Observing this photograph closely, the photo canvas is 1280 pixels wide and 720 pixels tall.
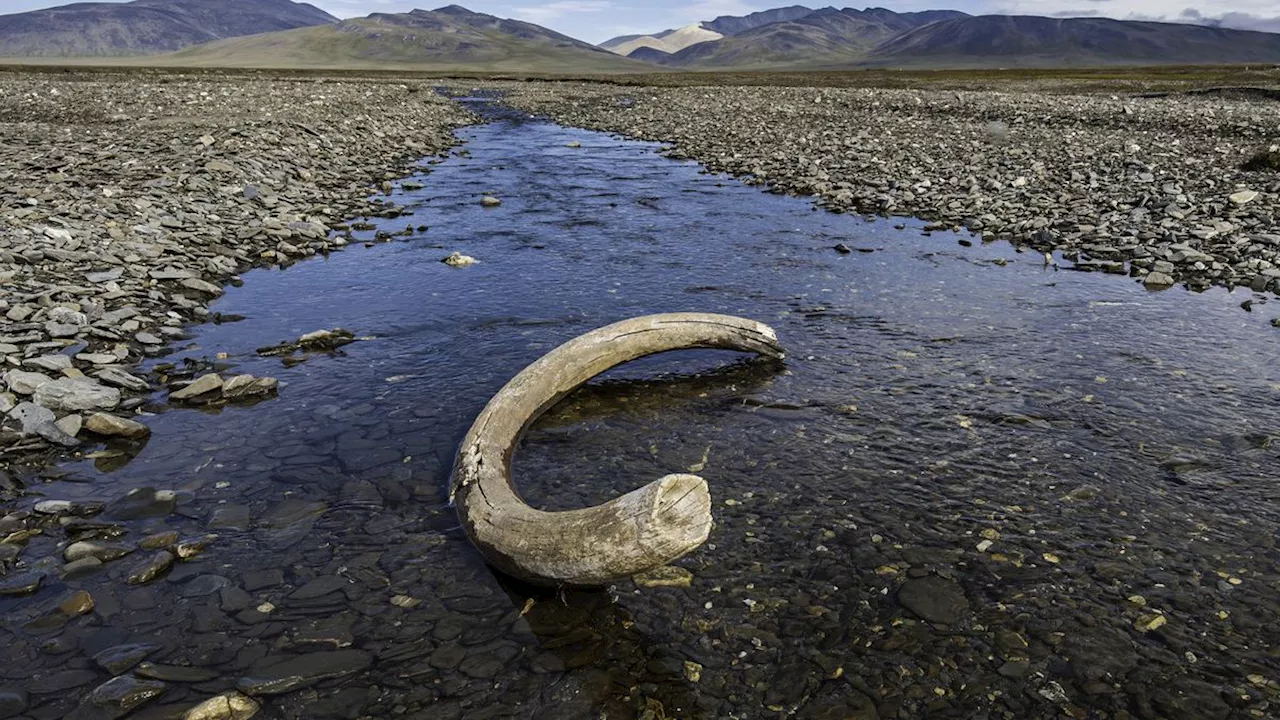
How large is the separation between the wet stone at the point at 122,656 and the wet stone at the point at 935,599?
5.00 metres

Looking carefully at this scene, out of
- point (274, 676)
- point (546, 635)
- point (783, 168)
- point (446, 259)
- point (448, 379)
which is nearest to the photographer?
point (274, 676)

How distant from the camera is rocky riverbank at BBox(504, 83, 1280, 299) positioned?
14469 millimetres

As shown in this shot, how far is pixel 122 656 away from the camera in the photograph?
15.7 feet

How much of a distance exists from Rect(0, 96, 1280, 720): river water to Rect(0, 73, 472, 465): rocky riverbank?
2.60 ft

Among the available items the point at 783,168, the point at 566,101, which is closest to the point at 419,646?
the point at 783,168

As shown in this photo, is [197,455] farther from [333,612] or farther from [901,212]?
[901,212]

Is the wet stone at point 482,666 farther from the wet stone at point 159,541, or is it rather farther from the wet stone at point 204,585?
the wet stone at point 159,541

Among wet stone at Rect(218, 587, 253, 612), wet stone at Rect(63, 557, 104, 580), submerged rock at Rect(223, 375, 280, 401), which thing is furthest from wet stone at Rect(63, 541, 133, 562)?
submerged rock at Rect(223, 375, 280, 401)

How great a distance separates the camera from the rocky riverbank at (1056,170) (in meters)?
14.5

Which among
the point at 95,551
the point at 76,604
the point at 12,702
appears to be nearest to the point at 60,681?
the point at 12,702

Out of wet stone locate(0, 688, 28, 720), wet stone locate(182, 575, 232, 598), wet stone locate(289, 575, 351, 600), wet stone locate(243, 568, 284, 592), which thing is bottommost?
wet stone locate(289, 575, 351, 600)

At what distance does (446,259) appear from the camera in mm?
14922

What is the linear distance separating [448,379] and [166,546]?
154 inches

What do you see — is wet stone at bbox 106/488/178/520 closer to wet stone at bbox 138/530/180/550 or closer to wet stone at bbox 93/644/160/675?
wet stone at bbox 138/530/180/550
